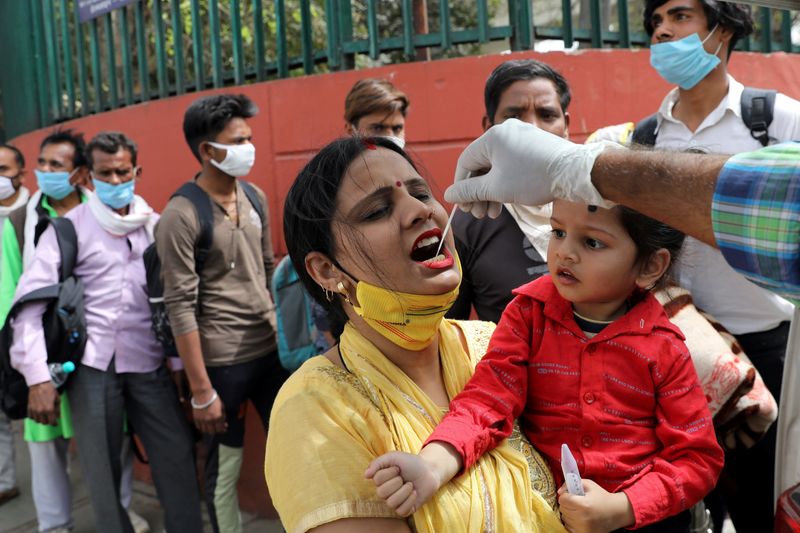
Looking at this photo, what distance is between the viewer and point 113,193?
378cm

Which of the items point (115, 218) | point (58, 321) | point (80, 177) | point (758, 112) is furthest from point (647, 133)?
point (80, 177)

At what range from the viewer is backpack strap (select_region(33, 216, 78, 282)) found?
3.61 metres

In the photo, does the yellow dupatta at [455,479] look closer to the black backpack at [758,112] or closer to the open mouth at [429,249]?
the open mouth at [429,249]

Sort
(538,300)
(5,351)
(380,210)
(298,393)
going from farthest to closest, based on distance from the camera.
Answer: (5,351) < (538,300) < (380,210) < (298,393)

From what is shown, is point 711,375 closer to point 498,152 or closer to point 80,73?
point 498,152

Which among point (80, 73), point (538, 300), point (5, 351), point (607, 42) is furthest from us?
point (80, 73)

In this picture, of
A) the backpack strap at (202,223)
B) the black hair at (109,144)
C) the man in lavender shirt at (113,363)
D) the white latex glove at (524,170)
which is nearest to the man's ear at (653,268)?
the white latex glove at (524,170)

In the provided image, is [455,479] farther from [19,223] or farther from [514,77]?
[19,223]

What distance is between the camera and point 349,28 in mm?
→ 4102

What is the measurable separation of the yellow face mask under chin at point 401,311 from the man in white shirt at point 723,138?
100 centimetres

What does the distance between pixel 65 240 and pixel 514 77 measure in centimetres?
235

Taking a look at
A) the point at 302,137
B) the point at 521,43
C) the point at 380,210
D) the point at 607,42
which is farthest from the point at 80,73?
the point at 380,210

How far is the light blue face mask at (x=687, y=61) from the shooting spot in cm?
283

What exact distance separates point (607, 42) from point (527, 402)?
289cm
